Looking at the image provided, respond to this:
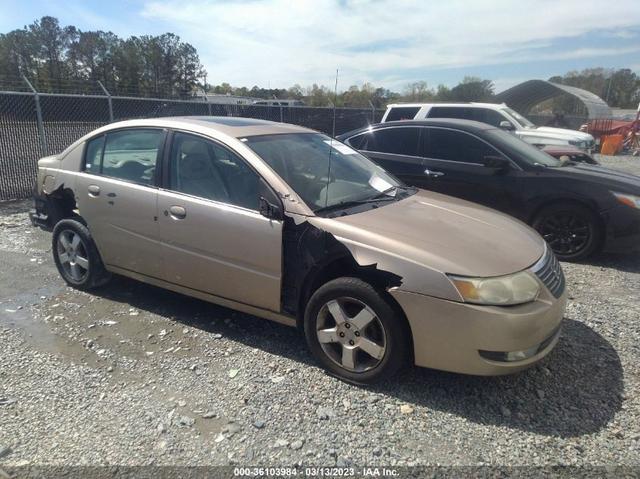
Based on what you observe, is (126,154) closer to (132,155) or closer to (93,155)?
(132,155)

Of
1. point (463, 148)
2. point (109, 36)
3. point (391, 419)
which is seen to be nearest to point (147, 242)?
point (391, 419)

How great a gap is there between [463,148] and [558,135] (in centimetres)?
760

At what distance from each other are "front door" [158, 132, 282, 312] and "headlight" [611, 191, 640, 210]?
4092mm

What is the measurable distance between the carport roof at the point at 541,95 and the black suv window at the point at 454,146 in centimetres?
2619

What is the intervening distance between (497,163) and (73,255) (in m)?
4.80

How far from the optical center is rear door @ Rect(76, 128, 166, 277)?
12.5 ft

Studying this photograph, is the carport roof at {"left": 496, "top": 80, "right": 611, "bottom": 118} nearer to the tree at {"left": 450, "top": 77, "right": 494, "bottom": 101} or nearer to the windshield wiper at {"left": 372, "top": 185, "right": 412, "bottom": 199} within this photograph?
the tree at {"left": 450, "top": 77, "right": 494, "bottom": 101}

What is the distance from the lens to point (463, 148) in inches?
242

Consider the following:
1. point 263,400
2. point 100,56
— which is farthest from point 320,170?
point 100,56

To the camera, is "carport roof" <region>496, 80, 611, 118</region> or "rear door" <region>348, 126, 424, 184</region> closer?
"rear door" <region>348, 126, 424, 184</region>

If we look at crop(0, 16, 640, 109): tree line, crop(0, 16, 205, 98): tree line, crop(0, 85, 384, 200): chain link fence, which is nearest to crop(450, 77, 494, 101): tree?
crop(0, 16, 640, 109): tree line

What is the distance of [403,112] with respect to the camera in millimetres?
11953

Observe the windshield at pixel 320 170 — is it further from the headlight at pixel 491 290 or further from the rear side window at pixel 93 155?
the rear side window at pixel 93 155

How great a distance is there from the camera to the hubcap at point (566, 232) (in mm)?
5352
